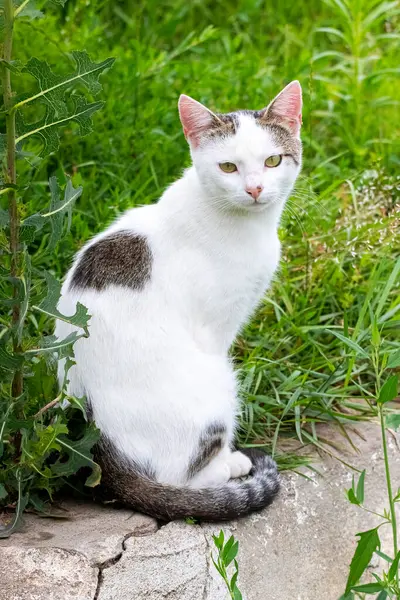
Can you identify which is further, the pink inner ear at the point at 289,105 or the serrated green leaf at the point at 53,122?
the pink inner ear at the point at 289,105

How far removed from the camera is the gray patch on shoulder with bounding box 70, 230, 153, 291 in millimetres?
2619

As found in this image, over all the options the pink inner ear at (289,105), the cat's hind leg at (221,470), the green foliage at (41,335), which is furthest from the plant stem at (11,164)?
the pink inner ear at (289,105)

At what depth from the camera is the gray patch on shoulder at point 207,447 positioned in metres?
2.59

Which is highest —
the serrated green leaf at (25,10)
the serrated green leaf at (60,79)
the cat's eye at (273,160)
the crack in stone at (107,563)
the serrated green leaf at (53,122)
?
the serrated green leaf at (25,10)

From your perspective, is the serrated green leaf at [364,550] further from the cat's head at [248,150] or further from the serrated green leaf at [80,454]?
the cat's head at [248,150]

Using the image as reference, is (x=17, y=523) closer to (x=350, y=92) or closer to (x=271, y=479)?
(x=271, y=479)

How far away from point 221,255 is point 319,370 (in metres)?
0.78

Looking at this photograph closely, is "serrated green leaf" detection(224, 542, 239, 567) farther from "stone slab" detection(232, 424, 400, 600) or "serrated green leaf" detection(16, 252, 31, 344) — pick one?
"serrated green leaf" detection(16, 252, 31, 344)

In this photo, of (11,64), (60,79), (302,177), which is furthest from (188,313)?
(302,177)

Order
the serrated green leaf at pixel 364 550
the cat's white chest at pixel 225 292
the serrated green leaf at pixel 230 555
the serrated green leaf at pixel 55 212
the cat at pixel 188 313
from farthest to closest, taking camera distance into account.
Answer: the cat's white chest at pixel 225 292
the cat at pixel 188 313
the serrated green leaf at pixel 55 212
the serrated green leaf at pixel 364 550
the serrated green leaf at pixel 230 555

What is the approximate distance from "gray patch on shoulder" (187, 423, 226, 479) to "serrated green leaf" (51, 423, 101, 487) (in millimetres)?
284

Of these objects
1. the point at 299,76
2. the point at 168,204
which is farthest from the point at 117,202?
the point at 299,76

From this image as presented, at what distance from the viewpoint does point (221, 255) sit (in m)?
2.70

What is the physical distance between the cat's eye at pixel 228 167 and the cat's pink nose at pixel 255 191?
11 centimetres
